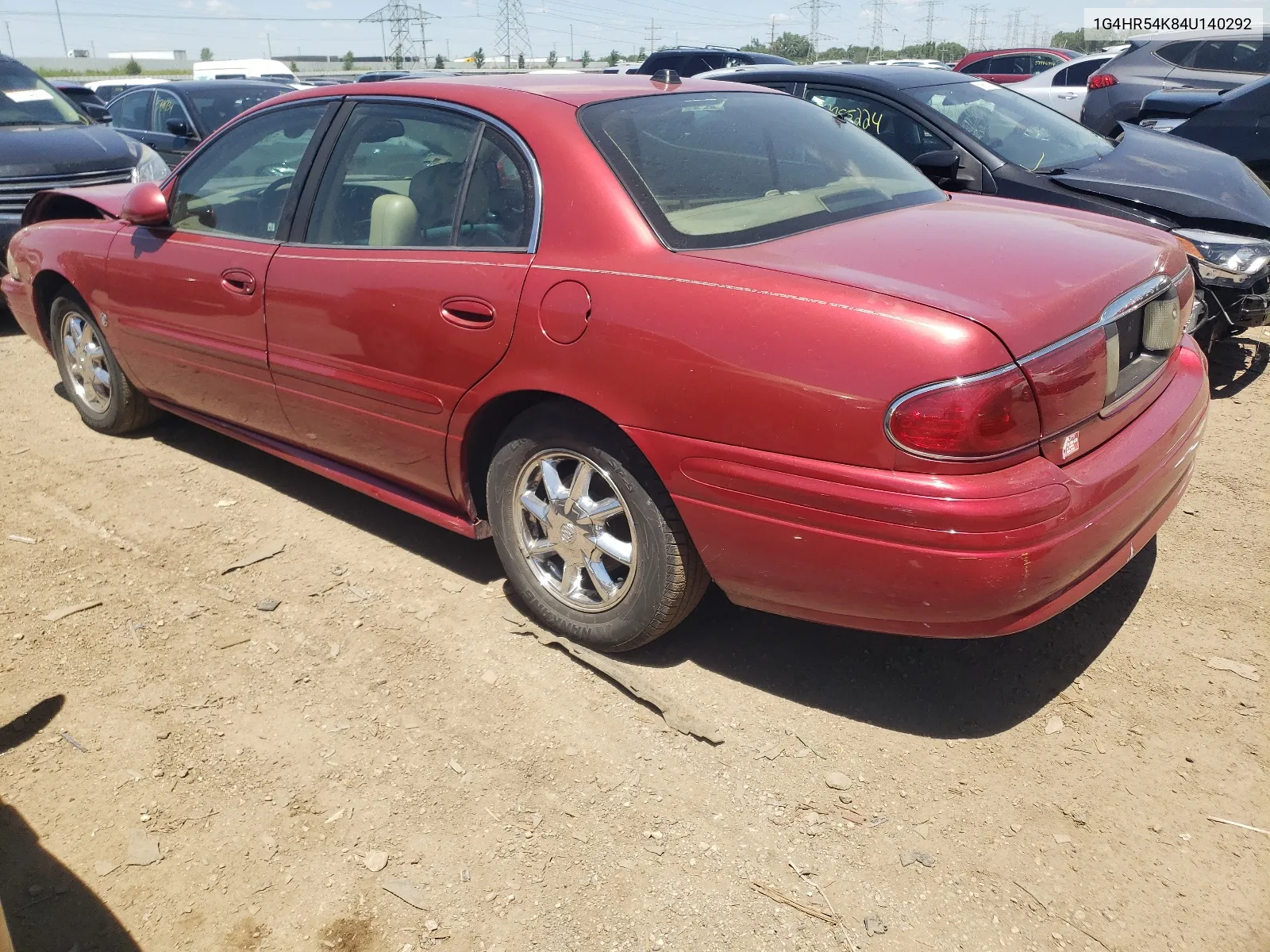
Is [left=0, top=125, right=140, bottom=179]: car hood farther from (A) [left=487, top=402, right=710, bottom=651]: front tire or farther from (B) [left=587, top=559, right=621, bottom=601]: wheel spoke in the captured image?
(B) [left=587, top=559, right=621, bottom=601]: wheel spoke

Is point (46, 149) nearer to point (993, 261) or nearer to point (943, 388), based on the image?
point (993, 261)

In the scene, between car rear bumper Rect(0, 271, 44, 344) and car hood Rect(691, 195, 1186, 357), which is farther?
car rear bumper Rect(0, 271, 44, 344)

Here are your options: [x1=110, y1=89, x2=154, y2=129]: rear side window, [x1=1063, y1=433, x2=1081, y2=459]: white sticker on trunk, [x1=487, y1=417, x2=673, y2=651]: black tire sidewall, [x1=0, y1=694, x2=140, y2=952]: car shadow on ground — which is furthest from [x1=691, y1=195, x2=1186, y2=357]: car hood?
[x1=110, y1=89, x2=154, y2=129]: rear side window

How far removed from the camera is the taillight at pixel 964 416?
2279 millimetres

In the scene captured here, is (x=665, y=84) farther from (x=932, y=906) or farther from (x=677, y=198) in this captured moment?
(x=932, y=906)

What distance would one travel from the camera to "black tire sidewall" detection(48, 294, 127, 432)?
4.91 metres

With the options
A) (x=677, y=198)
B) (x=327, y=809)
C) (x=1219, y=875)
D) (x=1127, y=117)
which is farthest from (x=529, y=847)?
(x=1127, y=117)

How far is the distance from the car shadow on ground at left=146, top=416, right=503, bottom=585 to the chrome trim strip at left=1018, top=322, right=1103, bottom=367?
2.06m

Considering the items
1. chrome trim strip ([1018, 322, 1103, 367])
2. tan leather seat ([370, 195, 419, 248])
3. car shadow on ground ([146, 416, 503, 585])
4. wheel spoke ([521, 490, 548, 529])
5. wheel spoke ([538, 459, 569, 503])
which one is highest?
tan leather seat ([370, 195, 419, 248])

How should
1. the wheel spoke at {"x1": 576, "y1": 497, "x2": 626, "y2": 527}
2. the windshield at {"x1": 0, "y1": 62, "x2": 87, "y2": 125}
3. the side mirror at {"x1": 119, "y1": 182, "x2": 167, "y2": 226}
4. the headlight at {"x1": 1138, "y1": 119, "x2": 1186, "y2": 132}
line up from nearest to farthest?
the wheel spoke at {"x1": 576, "y1": 497, "x2": 626, "y2": 527} < the side mirror at {"x1": 119, "y1": 182, "x2": 167, "y2": 226} < the headlight at {"x1": 1138, "y1": 119, "x2": 1186, "y2": 132} < the windshield at {"x1": 0, "y1": 62, "x2": 87, "y2": 125}

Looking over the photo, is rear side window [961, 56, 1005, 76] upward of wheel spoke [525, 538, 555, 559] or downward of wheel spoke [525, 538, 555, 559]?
upward

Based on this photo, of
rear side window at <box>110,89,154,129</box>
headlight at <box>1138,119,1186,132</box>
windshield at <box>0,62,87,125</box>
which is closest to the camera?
headlight at <box>1138,119,1186,132</box>

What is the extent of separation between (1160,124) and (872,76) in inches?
143

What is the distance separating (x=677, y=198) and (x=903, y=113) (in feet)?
11.1
